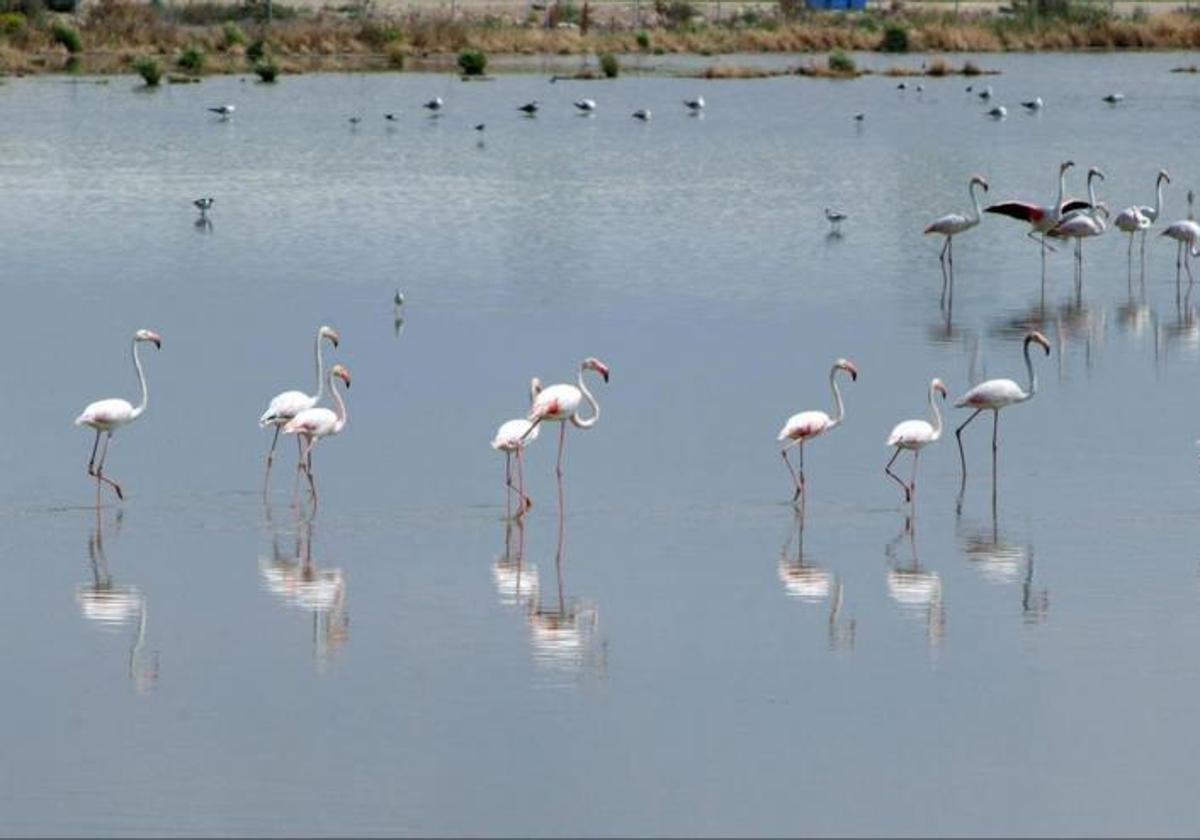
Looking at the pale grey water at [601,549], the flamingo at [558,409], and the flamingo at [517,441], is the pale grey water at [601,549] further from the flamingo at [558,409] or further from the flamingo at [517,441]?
the flamingo at [558,409]

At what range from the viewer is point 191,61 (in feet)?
193

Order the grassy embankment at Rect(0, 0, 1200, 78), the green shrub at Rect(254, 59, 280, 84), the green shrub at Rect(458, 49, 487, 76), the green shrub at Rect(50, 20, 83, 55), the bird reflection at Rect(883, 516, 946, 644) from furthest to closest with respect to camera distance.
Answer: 1. the green shrub at Rect(50, 20, 83, 55)
2. the grassy embankment at Rect(0, 0, 1200, 78)
3. the green shrub at Rect(458, 49, 487, 76)
4. the green shrub at Rect(254, 59, 280, 84)
5. the bird reflection at Rect(883, 516, 946, 644)

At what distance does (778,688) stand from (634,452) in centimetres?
518

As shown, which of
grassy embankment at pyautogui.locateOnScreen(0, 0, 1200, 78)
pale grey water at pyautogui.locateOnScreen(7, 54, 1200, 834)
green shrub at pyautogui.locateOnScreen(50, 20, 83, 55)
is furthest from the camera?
green shrub at pyautogui.locateOnScreen(50, 20, 83, 55)

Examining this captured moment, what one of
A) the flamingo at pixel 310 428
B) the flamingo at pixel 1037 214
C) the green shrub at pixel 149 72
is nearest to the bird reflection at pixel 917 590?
the flamingo at pixel 310 428

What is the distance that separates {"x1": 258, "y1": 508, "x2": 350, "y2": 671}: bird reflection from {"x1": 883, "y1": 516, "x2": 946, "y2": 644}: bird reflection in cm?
270

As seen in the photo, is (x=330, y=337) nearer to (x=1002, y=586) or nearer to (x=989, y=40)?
(x=1002, y=586)

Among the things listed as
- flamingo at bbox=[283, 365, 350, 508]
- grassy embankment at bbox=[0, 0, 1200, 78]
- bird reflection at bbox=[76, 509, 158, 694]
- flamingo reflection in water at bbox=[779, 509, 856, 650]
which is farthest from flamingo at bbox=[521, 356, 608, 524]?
grassy embankment at bbox=[0, 0, 1200, 78]

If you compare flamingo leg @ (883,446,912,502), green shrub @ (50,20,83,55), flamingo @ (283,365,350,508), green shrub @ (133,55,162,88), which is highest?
green shrub @ (50,20,83,55)

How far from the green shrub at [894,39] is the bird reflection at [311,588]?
53.4 m

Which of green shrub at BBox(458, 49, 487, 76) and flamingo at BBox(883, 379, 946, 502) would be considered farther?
green shrub at BBox(458, 49, 487, 76)

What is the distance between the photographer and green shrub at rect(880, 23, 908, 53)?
6644 cm

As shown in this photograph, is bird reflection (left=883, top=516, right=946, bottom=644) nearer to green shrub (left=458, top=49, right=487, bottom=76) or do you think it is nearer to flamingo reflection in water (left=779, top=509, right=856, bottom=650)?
flamingo reflection in water (left=779, top=509, right=856, bottom=650)

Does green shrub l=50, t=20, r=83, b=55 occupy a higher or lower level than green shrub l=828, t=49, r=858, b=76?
higher
